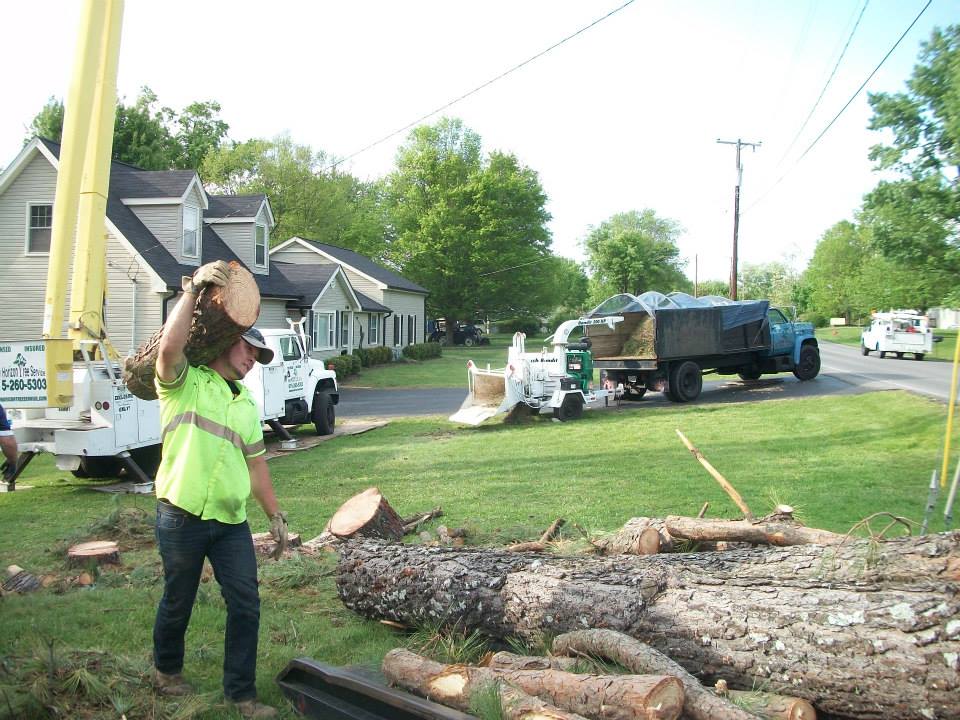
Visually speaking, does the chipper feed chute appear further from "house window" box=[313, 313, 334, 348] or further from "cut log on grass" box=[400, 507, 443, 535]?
"house window" box=[313, 313, 334, 348]

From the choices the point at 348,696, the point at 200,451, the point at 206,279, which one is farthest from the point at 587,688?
the point at 206,279

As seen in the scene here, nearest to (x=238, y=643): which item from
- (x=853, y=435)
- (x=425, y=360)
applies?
(x=853, y=435)

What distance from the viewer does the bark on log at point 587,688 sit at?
3.06 meters

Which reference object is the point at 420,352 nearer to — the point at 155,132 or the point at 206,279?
the point at 155,132

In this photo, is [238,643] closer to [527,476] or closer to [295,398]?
[527,476]

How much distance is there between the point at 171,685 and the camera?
3844 millimetres

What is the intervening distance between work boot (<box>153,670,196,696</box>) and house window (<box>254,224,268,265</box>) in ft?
79.3

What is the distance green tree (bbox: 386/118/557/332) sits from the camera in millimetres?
54812

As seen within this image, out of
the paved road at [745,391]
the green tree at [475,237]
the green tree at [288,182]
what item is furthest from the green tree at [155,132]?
the paved road at [745,391]

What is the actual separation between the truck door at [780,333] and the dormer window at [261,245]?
54.8 ft

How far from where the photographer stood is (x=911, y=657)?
3293mm

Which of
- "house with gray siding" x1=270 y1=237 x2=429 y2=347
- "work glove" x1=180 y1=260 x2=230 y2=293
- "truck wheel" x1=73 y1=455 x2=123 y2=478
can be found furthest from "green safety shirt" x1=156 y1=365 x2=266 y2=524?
"house with gray siding" x1=270 y1=237 x2=429 y2=347

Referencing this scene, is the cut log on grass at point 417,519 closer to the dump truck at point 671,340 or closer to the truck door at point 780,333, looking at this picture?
the dump truck at point 671,340

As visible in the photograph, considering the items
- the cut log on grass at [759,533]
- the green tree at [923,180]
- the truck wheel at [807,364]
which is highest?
the green tree at [923,180]
